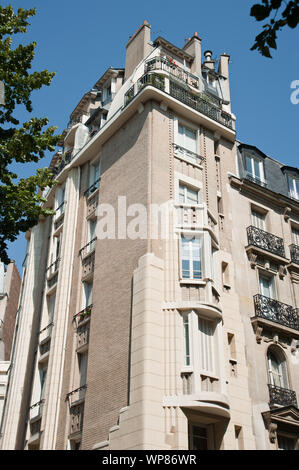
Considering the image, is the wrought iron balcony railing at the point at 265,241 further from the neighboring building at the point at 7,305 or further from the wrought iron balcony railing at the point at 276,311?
the neighboring building at the point at 7,305

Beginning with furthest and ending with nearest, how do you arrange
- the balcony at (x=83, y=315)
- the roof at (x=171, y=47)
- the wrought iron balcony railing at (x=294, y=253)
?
the roof at (x=171, y=47), the wrought iron balcony railing at (x=294, y=253), the balcony at (x=83, y=315)

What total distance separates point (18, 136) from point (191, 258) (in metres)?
8.03

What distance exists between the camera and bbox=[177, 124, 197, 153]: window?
26.0 meters

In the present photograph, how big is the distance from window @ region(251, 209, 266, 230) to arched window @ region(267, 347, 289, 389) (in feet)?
21.1

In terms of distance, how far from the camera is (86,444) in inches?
Result: 810

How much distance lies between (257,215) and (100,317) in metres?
9.91

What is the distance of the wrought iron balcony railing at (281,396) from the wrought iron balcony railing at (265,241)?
645 cm

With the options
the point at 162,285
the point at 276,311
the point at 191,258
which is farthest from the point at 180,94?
the point at 276,311

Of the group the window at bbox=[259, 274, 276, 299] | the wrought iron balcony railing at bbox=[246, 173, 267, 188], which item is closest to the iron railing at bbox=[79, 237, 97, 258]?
the window at bbox=[259, 274, 276, 299]

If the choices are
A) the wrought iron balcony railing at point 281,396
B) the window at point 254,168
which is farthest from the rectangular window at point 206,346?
the window at point 254,168

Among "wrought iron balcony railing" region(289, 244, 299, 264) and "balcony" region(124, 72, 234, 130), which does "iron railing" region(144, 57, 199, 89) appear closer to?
"balcony" region(124, 72, 234, 130)

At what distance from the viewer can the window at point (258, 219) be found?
90.9 ft

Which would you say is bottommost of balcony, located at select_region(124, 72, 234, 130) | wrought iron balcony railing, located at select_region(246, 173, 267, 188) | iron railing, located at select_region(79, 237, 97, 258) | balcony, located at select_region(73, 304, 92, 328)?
balcony, located at select_region(73, 304, 92, 328)

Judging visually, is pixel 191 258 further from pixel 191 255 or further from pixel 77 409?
pixel 77 409
